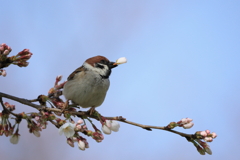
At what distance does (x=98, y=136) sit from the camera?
1.83 meters

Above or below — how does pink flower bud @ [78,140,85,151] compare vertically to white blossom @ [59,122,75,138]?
below

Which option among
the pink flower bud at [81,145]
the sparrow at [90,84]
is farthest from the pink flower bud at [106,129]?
the sparrow at [90,84]

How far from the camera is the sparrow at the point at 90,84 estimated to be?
9.03ft

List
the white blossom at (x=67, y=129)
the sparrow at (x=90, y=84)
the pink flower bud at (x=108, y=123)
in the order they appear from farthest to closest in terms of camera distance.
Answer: the sparrow at (x=90, y=84) → the pink flower bud at (x=108, y=123) → the white blossom at (x=67, y=129)

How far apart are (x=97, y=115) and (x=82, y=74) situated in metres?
1.00

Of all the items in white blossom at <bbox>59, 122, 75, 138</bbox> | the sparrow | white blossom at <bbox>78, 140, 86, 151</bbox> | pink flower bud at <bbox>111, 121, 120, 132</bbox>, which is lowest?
white blossom at <bbox>78, 140, 86, 151</bbox>

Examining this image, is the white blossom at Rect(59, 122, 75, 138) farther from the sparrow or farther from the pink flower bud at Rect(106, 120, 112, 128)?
the sparrow

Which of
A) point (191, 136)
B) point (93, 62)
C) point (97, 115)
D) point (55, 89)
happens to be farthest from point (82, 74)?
point (191, 136)

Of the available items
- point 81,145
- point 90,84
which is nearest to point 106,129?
point 81,145

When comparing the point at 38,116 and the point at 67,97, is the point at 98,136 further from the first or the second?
the point at 67,97

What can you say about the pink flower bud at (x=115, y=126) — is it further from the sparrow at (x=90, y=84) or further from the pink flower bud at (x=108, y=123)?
the sparrow at (x=90, y=84)

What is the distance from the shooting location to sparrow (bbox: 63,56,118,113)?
2752 millimetres

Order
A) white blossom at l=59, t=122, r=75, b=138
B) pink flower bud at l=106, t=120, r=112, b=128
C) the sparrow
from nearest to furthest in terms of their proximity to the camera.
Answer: white blossom at l=59, t=122, r=75, b=138, pink flower bud at l=106, t=120, r=112, b=128, the sparrow

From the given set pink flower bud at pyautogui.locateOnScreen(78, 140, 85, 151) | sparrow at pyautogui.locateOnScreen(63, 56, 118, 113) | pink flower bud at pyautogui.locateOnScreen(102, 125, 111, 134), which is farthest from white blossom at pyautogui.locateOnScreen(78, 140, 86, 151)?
sparrow at pyautogui.locateOnScreen(63, 56, 118, 113)
